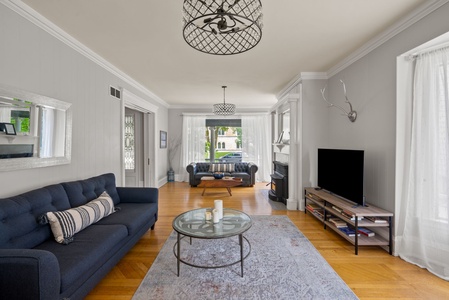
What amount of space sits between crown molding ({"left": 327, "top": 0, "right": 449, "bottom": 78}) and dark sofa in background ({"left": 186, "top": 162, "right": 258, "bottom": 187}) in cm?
378

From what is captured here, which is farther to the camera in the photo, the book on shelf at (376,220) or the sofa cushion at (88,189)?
the book on shelf at (376,220)

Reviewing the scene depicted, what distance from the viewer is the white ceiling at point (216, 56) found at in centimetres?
213

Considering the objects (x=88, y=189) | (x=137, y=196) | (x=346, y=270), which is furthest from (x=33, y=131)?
(x=346, y=270)

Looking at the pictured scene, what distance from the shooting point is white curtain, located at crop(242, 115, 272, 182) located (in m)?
7.38

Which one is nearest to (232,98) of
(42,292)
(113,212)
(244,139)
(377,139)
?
(244,139)

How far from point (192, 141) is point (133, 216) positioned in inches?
195

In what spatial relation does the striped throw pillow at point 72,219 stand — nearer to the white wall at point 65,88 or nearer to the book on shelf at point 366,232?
the white wall at point 65,88

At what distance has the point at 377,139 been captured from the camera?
2.86 metres

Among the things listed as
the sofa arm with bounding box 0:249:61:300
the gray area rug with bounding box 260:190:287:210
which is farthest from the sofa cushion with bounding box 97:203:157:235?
the gray area rug with bounding box 260:190:287:210

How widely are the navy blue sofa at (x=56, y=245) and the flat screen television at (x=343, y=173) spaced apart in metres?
2.73

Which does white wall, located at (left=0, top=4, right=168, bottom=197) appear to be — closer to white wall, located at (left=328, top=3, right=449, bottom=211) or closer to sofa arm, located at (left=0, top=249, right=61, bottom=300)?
sofa arm, located at (left=0, top=249, right=61, bottom=300)

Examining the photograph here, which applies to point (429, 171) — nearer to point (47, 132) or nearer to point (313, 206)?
point (313, 206)

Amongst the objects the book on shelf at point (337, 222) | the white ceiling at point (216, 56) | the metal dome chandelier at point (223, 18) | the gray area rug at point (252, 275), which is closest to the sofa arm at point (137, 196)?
the gray area rug at point (252, 275)

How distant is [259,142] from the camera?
24.4ft
